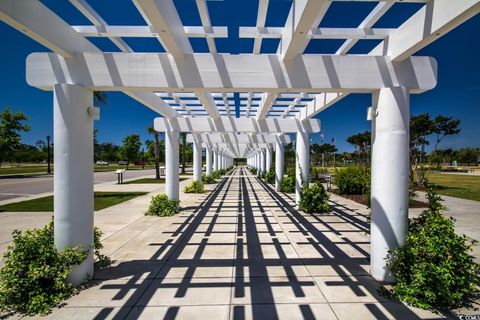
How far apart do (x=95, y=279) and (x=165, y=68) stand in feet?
12.2

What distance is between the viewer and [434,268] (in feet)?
→ 11.4

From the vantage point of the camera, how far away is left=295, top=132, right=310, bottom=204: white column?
10352mm

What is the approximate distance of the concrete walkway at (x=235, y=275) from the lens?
11.1 feet

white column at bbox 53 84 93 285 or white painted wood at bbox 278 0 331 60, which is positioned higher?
white painted wood at bbox 278 0 331 60

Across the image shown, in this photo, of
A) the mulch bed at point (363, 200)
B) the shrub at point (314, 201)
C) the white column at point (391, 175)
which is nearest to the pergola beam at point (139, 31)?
the white column at point (391, 175)

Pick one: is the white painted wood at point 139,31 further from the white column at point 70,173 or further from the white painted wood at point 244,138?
the white painted wood at point 244,138

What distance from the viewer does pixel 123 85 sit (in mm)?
4324

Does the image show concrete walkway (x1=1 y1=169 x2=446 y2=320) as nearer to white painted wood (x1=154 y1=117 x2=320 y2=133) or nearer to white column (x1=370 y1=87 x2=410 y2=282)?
white column (x1=370 y1=87 x2=410 y2=282)

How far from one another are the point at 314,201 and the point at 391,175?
547cm

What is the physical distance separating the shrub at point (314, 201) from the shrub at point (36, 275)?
7.34m

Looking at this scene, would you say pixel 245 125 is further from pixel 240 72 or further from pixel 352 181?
pixel 352 181

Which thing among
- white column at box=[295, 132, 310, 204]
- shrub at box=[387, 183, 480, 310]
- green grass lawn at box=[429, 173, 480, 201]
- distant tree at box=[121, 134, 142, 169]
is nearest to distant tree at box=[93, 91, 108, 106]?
white column at box=[295, 132, 310, 204]

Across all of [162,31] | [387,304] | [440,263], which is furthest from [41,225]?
[440,263]

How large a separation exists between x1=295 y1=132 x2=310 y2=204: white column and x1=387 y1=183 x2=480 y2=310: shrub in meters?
6.35
